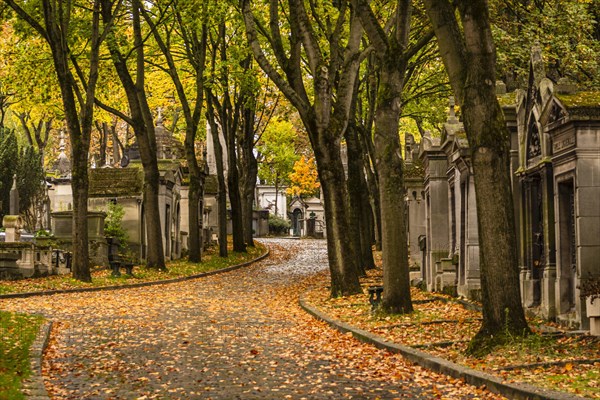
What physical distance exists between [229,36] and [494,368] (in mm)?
28867

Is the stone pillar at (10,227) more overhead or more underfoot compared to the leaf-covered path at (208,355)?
more overhead

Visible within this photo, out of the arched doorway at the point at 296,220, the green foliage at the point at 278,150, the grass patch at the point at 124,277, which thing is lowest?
the grass patch at the point at 124,277

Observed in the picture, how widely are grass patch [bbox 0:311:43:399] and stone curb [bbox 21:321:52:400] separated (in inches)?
2.5

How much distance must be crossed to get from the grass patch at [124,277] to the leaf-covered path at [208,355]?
5.34 feet

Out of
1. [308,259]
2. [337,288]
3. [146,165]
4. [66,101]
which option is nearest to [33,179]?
[308,259]

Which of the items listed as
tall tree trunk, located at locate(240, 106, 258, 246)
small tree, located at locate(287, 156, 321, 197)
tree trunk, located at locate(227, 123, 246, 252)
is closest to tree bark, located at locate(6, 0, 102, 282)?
tree trunk, located at locate(227, 123, 246, 252)

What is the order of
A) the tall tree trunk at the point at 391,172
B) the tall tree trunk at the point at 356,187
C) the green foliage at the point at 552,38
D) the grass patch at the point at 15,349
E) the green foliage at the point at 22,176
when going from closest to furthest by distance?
the grass patch at the point at 15,349, the tall tree trunk at the point at 391,172, the green foliage at the point at 552,38, the tall tree trunk at the point at 356,187, the green foliage at the point at 22,176

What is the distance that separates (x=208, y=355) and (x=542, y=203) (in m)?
5.90

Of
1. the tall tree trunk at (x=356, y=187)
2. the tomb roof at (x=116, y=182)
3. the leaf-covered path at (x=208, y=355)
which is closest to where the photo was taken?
the leaf-covered path at (x=208, y=355)

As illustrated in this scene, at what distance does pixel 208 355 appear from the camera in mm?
12406

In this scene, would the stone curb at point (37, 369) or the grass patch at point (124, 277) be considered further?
the grass patch at point (124, 277)

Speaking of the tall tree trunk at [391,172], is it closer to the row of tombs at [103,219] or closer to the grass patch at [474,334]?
the grass patch at [474,334]

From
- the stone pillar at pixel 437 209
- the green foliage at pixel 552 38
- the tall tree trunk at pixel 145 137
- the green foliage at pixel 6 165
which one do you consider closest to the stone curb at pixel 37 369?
the stone pillar at pixel 437 209

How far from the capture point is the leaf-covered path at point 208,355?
31.7 ft
